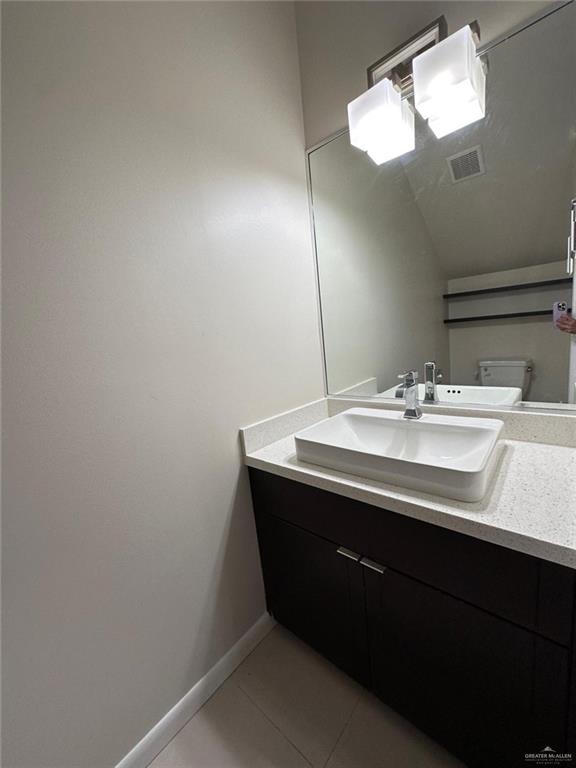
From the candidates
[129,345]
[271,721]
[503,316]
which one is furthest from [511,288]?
[271,721]

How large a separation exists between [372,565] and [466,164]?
1.37 m

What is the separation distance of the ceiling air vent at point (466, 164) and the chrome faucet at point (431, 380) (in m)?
0.67

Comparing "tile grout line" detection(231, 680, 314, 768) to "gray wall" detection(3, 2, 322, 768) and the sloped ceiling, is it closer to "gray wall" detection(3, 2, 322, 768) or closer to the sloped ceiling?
"gray wall" detection(3, 2, 322, 768)

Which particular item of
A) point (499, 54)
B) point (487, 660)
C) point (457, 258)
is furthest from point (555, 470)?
point (499, 54)

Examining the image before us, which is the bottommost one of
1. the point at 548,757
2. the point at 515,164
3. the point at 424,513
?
the point at 548,757

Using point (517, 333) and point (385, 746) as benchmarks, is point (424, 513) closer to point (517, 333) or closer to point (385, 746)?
point (517, 333)

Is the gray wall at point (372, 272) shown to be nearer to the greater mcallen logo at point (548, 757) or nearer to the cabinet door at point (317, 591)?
the cabinet door at point (317, 591)

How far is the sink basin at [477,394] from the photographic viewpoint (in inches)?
44.1

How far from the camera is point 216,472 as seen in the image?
1.12 metres

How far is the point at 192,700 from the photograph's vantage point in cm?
110

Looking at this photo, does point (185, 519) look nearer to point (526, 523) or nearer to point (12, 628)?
point (12, 628)

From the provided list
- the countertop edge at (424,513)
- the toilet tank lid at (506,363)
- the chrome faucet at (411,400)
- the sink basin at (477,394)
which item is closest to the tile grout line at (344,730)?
the countertop edge at (424,513)

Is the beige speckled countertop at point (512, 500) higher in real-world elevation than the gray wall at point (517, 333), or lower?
lower

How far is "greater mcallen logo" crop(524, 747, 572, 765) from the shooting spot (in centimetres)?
71
